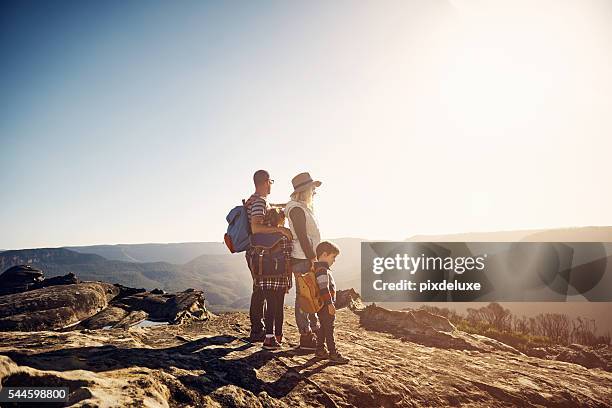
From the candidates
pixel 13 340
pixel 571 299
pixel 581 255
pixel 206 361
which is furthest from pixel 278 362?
pixel 571 299

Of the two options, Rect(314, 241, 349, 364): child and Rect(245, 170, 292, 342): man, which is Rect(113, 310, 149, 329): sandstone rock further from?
Rect(314, 241, 349, 364): child

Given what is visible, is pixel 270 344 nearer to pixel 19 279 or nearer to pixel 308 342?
pixel 308 342

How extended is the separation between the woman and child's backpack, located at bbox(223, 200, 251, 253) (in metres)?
0.66

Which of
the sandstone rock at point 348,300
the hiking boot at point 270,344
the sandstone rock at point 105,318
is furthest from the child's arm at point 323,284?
the sandstone rock at point 348,300

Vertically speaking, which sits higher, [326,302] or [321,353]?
[326,302]

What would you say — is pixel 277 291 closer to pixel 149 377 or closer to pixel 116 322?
pixel 149 377

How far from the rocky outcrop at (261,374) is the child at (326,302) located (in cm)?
20

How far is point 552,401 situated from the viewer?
3.80 metres

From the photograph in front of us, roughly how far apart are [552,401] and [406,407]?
1.96 m

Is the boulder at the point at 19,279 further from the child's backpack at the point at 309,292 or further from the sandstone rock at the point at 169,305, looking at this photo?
the child's backpack at the point at 309,292

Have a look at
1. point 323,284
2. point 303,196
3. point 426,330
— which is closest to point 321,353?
point 323,284

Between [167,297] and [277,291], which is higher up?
[277,291]

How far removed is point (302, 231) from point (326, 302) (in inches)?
40.1

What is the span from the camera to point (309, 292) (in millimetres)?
4453
